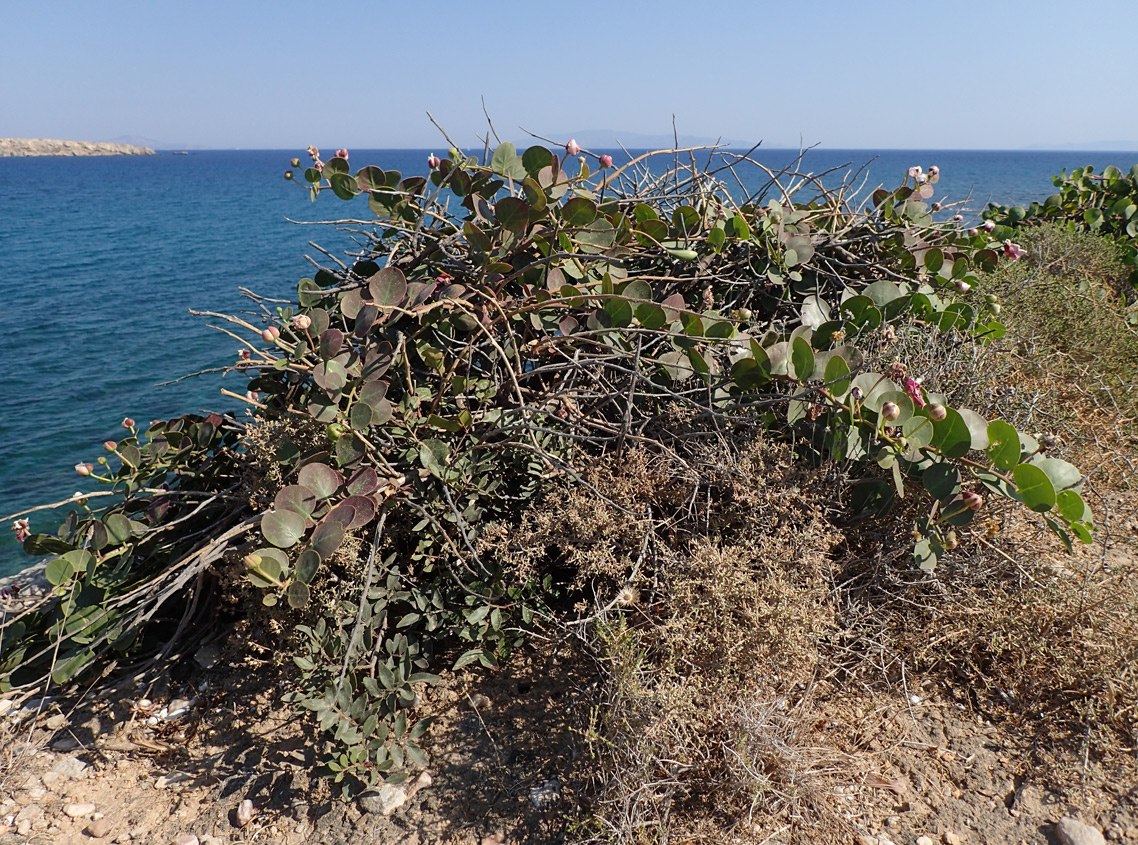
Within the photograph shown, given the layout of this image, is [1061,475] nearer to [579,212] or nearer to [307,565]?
[579,212]

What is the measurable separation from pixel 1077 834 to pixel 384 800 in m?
1.96

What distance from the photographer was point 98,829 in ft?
6.88

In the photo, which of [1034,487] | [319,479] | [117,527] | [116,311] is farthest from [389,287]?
[116,311]

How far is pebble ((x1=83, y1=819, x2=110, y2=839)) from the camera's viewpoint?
2084mm

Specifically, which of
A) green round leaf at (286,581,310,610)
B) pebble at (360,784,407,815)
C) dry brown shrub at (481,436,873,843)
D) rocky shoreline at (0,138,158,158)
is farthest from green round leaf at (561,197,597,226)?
rocky shoreline at (0,138,158,158)

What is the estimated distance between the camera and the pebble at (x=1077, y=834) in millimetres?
1829

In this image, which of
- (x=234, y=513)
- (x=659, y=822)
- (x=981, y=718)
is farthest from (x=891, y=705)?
(x=234, y=513)

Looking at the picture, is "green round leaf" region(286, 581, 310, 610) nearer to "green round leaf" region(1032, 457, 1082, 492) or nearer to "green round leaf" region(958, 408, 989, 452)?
"green round leaf" region(958, 408, 989, 452)

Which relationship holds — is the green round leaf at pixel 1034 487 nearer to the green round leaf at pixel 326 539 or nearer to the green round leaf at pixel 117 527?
the green round leaf at pixel 326 539

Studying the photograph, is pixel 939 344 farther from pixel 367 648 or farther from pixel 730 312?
pixel 367 648

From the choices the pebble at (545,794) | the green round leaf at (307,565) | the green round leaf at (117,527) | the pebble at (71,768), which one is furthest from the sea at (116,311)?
the pebble at (545,794)

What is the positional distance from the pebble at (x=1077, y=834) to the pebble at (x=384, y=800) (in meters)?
1.87

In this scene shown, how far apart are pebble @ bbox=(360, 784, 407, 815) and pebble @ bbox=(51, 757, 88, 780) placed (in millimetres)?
1040

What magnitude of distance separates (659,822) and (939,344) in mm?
2099
